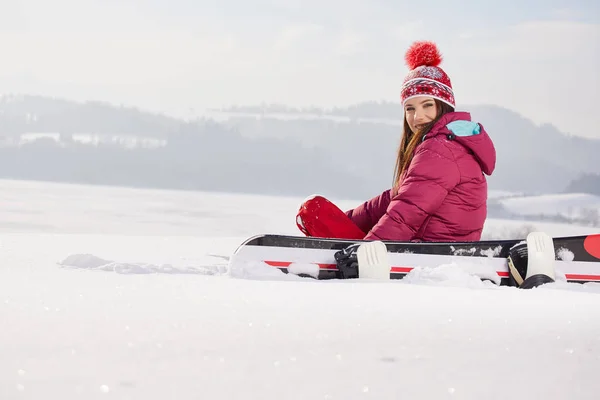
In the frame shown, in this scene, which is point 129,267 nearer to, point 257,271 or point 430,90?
point 257,271

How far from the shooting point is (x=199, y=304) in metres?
2.36

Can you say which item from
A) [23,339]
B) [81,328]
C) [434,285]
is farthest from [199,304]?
[434,285]

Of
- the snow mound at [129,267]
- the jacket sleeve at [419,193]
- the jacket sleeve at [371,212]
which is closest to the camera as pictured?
the jacket sleeve at [419,193]

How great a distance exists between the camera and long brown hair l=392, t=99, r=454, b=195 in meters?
3.49

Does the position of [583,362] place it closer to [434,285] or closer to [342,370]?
[342,370]

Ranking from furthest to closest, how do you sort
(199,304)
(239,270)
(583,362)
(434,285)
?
(239,270) → (434,285) → (199,304) → (583,362)

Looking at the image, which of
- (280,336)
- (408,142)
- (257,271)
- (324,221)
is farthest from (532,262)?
(280,336)

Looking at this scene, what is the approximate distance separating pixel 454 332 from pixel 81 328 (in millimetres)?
1024

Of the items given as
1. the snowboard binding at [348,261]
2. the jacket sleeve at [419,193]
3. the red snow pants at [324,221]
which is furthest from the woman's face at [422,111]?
the snowboard binding at [348,261]

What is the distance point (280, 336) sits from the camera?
6.38 ft

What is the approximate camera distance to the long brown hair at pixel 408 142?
3.49 metres

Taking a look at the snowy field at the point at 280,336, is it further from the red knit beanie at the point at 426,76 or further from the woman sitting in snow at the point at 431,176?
the red knit beanie at the point at 426,76

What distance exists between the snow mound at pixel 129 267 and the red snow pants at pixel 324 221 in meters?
0.48

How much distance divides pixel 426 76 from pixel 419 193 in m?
0.69
